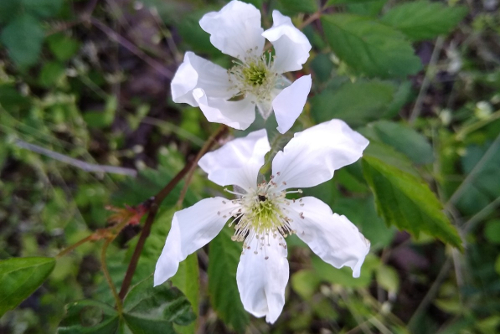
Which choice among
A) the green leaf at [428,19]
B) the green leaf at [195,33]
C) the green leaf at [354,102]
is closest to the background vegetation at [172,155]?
the green leaf at [195,33]

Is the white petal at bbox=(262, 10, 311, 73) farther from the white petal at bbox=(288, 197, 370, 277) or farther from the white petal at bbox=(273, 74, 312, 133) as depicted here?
the white petal at bbox=(288, 197, 370, 277)

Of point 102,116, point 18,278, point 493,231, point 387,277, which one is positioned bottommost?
point 387,277

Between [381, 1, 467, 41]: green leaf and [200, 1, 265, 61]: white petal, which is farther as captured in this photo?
[381, 1, 467, 41]: green leaf

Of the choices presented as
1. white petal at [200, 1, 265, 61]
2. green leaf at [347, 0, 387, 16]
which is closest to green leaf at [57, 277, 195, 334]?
white petal at [200, 1, 265, 61]

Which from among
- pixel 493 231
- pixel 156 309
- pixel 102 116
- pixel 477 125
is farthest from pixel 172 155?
pixel 493 231

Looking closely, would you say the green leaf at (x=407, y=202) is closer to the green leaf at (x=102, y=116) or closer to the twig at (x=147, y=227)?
the twig at (x=147, y=227)

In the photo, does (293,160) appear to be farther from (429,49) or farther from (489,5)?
(489,5)

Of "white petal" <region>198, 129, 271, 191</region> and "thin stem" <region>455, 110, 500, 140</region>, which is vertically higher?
"white petal" <region>198, 129, 271, 191</region>

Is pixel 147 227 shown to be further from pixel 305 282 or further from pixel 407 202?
pixel 305 282
